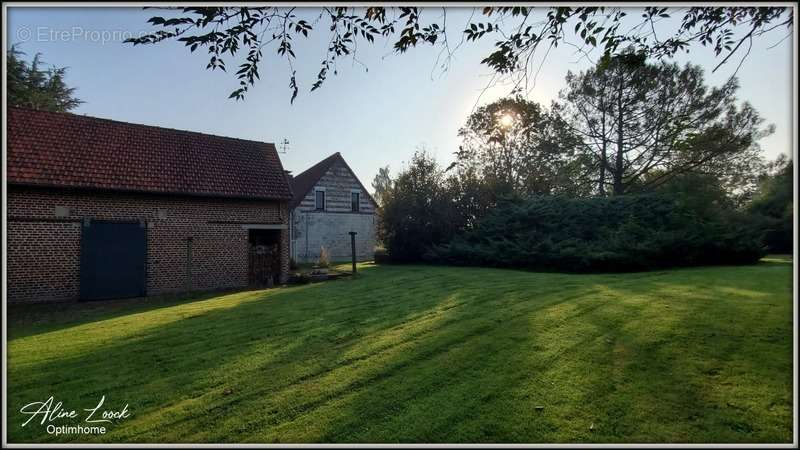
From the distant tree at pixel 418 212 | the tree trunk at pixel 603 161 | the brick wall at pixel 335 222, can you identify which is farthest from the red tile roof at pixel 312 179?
the tree trunk at pixel 603 161

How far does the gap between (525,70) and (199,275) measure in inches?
496

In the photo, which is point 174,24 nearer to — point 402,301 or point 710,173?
point 402,301

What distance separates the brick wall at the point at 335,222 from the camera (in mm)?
25234

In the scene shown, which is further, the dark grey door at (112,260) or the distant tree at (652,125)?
the distant tree at (652,125)

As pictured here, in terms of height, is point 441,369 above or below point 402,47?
below

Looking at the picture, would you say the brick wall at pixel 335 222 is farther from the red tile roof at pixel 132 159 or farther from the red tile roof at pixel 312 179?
the red tile roof at pixel 132 159

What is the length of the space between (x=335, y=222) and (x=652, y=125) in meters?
21.7

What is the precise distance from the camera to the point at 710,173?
20.1m

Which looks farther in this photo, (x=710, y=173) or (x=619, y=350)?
(x=710, y=173)

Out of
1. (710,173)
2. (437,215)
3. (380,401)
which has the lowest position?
(380,401)

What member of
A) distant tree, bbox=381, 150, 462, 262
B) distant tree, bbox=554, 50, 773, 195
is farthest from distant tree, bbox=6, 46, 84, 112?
distant tree, bbox=554, 50, 773, 195

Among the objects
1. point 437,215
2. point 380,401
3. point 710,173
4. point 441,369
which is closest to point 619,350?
point 441,369

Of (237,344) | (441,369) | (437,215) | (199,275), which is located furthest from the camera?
(437,215)

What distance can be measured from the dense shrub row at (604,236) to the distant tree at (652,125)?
16.0 ft
